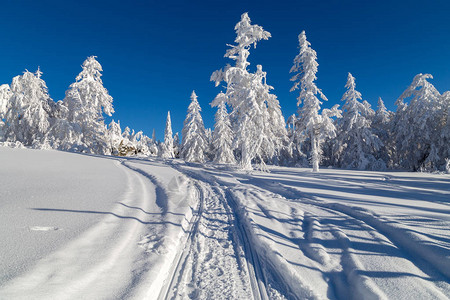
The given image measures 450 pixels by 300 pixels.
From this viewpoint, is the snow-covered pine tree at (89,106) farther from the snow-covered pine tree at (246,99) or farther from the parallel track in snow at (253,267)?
the parallel track in snow at (253,267)

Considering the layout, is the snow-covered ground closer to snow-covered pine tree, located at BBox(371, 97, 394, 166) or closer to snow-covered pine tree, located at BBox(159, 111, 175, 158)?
snow-covered pine tree, located at BBox(371, 97, 394, 166)

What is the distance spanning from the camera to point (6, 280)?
2.02 m

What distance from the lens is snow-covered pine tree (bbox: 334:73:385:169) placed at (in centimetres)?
2241

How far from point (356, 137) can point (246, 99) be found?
16.4 metres

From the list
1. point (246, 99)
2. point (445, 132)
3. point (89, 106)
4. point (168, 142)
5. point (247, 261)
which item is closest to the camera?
point (247, 261)

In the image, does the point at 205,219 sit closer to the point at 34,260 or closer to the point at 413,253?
the point at 34,260

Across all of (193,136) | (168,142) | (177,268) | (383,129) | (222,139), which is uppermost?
(383,129)

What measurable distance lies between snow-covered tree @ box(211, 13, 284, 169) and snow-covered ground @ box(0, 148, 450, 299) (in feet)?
32.2

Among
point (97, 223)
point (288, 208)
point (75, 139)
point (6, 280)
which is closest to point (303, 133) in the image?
point (288, 208)

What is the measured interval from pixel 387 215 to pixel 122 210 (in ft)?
20.2

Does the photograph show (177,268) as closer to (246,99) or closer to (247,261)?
(247,261)

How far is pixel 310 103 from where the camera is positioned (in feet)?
54.9

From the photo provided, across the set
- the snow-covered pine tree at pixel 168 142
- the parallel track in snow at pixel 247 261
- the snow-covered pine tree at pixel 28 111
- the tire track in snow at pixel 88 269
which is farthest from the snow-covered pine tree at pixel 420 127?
the snow-covered pine tree at pixel 168 142

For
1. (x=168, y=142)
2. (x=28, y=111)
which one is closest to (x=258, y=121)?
(x=28, y=111)
